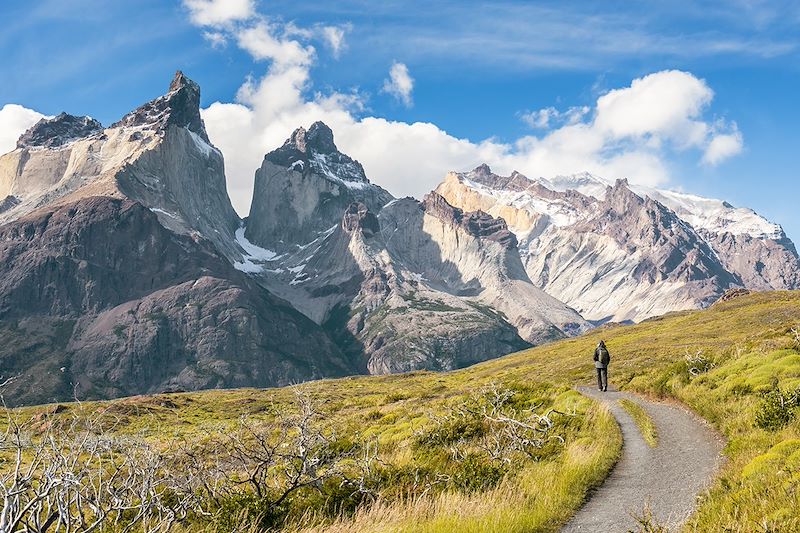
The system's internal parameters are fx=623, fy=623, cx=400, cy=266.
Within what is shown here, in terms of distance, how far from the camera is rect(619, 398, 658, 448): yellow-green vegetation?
20594 mm

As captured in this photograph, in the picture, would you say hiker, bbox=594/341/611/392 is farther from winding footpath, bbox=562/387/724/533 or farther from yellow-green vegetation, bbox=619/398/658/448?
winding footpath, bbox=562/387/724/533

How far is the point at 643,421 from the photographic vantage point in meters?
23.5

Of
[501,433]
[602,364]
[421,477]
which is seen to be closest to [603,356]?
[602,364]

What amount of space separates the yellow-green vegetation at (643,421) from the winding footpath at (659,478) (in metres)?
0.18

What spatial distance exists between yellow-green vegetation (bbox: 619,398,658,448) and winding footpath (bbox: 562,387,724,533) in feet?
0.61

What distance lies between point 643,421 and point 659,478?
804cm

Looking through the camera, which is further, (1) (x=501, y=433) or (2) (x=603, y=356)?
(2) (x=603, y=356)

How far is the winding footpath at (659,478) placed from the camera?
41.6ft

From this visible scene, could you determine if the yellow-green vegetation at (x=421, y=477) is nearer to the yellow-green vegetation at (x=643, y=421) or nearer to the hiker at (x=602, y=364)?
the yellow-green vegetation at (x=643, y=421)

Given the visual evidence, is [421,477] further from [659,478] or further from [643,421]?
[643,421]

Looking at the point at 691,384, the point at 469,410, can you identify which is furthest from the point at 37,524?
the point at 691,384

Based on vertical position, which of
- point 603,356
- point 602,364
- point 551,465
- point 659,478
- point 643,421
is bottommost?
point 659,478

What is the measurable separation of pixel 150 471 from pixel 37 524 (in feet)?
8.10

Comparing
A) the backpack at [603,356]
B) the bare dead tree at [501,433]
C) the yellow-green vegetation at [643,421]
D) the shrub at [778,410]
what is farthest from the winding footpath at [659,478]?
the backpack at [603,356]
